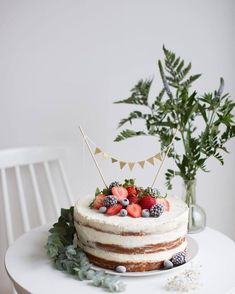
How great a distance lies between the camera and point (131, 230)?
4.45 feet

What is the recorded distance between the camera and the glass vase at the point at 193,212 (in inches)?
69.7

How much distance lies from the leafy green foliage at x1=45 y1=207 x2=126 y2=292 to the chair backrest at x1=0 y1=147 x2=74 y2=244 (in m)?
0.56

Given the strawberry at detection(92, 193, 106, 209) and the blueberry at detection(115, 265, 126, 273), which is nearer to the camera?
the blueberry at detection(115, 265, 126, 273)

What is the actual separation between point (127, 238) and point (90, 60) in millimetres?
1069

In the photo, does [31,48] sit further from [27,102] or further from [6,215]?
[6,215]

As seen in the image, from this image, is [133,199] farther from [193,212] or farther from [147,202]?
[193,212]

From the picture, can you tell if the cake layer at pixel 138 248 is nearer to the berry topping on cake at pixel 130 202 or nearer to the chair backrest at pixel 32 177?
the berry topping on cake at pixel 130 202

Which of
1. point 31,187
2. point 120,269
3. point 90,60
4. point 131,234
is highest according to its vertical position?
point 90,60

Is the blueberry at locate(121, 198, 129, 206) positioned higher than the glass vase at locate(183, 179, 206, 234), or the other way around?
the blueberry at locate(121, 198, 129, 206)

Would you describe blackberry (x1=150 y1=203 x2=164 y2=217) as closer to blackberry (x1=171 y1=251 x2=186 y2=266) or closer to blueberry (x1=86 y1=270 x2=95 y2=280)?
blackberry (x1=171 y1=251 x2=186 y2=266)

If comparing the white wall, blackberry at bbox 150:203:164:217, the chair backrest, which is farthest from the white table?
the white wall

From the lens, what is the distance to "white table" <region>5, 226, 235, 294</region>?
4.34 feet

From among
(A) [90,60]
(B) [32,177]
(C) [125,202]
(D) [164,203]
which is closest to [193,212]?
(D) [164,203]

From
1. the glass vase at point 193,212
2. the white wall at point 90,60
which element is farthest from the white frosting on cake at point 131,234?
the white wall at point 90,60
